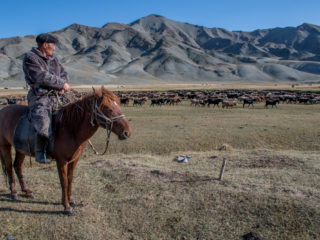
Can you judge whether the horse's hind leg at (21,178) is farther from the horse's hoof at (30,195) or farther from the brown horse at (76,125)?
the brown horse at (76,125)

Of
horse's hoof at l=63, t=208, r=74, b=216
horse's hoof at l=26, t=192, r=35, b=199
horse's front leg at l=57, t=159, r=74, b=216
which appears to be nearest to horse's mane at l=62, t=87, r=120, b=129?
horse's front leg at l=57, t=159, r=74, b=216

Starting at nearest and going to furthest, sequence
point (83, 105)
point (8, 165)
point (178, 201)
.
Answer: point (83, 105), point (178, 201), point (8, 165)

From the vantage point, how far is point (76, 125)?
4.82 meters

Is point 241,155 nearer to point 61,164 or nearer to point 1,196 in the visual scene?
point 61,164

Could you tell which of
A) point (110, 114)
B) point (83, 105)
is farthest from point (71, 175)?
point (110, 114)

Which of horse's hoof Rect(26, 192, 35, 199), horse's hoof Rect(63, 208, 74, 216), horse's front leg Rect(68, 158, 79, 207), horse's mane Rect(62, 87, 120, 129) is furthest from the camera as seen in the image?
horse's hoof Rect(26, 192, 35, 199)

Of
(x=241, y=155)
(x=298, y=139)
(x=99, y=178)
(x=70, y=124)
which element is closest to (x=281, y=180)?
(x=241, y=155)

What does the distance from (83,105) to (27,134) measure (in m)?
1.20

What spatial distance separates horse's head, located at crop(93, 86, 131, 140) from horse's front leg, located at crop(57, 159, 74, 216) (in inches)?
40.1

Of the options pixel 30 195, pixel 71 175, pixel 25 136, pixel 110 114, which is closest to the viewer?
pixel 110 114

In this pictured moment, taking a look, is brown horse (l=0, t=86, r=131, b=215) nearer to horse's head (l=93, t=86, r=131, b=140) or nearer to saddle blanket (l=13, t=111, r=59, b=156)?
horse's head (l=93, t=86, r=131, b=140)

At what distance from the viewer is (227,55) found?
198250 millimetres

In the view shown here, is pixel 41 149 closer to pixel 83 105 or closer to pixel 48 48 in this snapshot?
pixel 83 105

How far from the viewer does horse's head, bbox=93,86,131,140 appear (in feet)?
14.2
